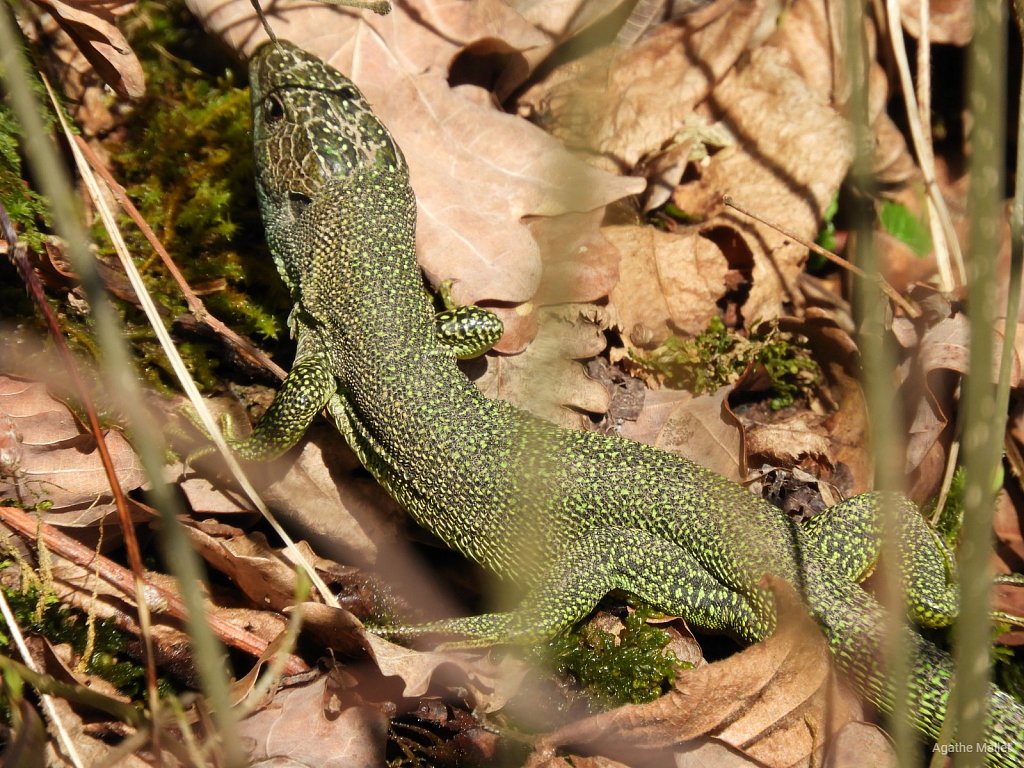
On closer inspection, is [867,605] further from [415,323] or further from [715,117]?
[715,117]

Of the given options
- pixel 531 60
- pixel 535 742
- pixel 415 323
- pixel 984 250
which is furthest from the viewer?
pixel 531 60

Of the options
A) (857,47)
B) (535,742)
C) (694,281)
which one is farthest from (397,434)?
(857,47)

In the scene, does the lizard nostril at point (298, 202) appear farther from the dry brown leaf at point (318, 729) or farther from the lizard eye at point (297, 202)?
the dry brown leaf at point (318, 729)

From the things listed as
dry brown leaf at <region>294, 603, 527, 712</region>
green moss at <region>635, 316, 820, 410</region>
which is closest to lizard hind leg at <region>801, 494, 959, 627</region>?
green moss at <region>635, 316, 820, 410</region>

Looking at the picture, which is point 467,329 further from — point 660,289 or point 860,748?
point 860,748

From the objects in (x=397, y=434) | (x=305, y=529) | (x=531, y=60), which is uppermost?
(x=531, y=60)

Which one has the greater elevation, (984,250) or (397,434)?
(984,250)

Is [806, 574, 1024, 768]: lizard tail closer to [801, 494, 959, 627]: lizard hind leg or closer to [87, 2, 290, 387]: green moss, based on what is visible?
[801, 494, 959, 627]: lizard hind leg

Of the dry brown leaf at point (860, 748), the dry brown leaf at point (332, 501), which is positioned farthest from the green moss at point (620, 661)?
the dry brown leaf at point (332, 501)
